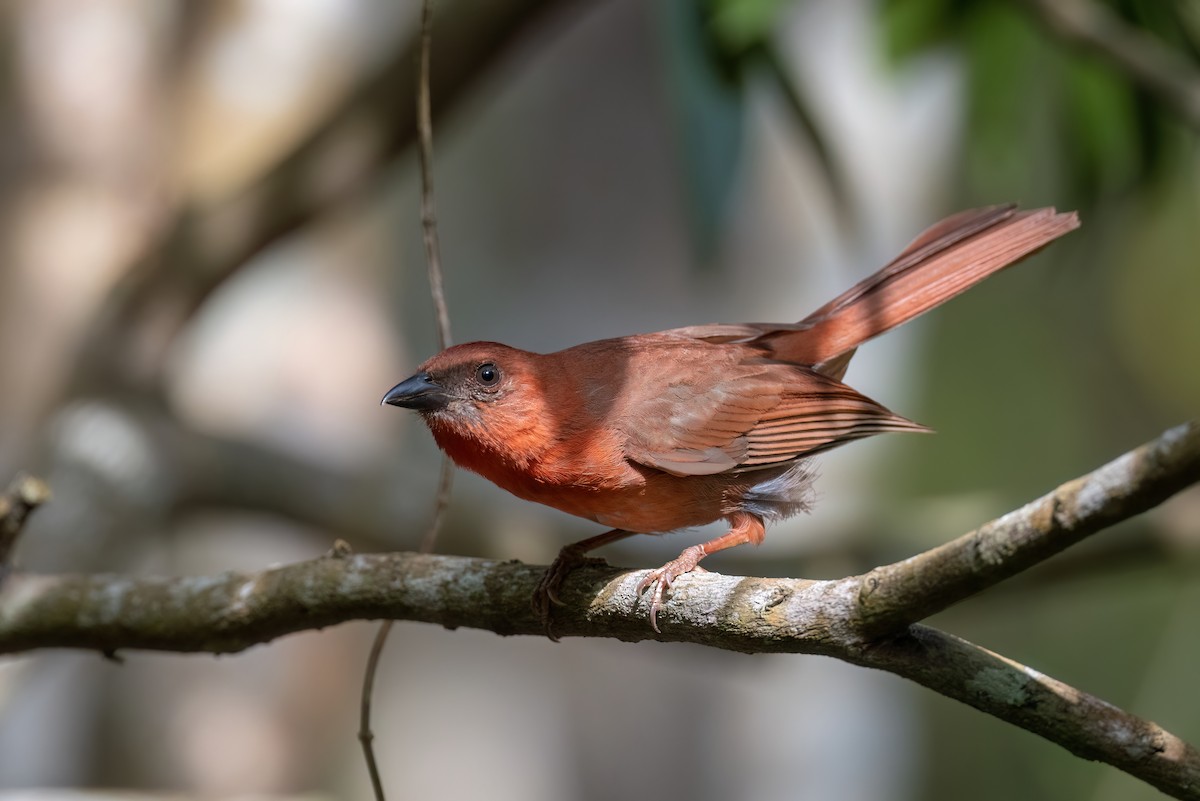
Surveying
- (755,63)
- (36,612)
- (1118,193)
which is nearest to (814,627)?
(36,612)

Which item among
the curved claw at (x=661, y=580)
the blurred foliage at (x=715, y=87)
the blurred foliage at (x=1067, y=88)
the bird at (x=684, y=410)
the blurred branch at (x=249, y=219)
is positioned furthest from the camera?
the blurred foliage at (x=1067, y=88)

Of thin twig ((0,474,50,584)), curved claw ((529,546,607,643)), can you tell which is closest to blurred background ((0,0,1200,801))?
thin twig ((0,474,50,584))

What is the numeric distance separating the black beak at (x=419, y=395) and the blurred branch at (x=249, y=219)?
2.36 m

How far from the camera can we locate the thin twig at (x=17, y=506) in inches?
114

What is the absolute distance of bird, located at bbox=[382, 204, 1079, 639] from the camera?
2.89 metres

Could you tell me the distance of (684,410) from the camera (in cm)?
305

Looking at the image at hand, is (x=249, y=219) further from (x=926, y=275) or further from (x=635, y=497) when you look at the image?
(x=926, y=275)

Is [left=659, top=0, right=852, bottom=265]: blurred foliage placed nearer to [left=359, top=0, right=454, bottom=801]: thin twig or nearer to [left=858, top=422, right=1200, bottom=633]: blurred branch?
[left=359, top=0, right=454, bottom=801]: thin twig

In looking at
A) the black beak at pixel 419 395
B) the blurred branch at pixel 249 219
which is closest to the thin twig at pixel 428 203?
the black beak at pixel 419 395

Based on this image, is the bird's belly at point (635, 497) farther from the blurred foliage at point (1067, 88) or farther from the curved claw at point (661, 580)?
the blurred foliage at point (1067, 88)

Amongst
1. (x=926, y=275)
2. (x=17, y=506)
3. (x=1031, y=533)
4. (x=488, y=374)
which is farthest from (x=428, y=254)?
(x=1031, y=533)

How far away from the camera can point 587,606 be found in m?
2.55

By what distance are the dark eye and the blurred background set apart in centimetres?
148

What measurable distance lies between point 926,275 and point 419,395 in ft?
4.64
